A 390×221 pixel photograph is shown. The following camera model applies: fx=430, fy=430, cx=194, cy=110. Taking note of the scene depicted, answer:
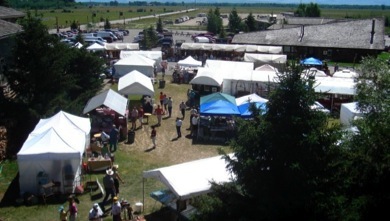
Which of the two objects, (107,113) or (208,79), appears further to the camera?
(208,79)

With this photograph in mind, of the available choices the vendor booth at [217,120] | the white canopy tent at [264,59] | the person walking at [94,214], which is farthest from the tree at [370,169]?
the white canopy tent at [264,59]

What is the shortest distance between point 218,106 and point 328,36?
28293 millimetres

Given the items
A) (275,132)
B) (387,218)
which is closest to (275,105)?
(275,132)

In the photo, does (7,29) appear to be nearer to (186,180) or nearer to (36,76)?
(36,76)

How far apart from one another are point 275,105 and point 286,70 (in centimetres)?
72

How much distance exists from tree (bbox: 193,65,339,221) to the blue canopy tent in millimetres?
10449

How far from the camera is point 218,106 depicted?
762 inches

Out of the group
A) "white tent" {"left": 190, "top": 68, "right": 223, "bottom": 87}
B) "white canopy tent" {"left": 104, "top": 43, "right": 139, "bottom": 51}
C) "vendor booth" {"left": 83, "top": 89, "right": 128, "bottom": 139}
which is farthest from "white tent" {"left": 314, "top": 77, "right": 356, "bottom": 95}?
"white canopy tent" {"left": 104, "top": 43, "right": 139, "bottom": 51}

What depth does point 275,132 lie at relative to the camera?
8125 mm

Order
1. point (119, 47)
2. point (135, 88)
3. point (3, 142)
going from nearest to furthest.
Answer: point (3, 142) → point (135, 88) → point (119, 47)

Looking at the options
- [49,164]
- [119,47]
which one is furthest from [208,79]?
[119,47]

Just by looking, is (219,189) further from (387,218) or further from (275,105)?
(387,218)

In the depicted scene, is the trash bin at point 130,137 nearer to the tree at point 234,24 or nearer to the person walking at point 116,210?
the person walking at point 116,210

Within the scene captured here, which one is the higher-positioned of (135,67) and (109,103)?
(135,67)
